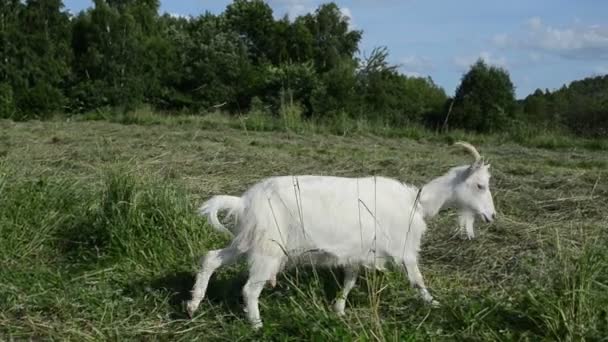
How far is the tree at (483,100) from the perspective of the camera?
2169cm

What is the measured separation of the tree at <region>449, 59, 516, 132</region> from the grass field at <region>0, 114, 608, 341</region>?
38.7ft

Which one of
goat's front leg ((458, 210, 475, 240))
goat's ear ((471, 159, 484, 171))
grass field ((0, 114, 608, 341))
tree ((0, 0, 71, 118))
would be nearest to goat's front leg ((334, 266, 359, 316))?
grass field ((0, 114, 608, 341))

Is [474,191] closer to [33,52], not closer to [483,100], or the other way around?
[483,100]

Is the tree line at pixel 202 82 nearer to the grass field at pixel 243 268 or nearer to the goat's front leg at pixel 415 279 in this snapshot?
the grass field at pixel 243 268

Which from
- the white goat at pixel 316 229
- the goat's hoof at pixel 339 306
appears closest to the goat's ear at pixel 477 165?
the white goat at pixel 316 229

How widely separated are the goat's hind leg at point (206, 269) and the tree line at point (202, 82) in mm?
14936

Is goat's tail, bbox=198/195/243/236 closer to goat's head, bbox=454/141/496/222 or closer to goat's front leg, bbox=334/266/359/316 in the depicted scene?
goat's front leg, bbox=334/266/359/316

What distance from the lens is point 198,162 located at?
10.6 metres

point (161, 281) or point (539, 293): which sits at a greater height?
point (539, 293)

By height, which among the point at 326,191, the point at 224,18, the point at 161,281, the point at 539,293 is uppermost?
the point at 224,18

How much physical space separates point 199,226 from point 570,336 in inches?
133

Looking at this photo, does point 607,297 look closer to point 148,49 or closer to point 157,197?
point 157,197

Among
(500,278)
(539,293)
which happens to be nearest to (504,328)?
(539,293)

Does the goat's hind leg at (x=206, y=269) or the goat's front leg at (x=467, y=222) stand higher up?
the goat's front leg at (x=467, y=222)
